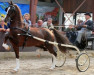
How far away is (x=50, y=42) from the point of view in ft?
24.4

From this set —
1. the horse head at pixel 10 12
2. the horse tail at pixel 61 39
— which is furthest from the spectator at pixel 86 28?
the horse head at pixel 10 12

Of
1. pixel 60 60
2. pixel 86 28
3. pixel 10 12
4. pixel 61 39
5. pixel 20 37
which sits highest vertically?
pixel 10 12

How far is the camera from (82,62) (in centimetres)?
770

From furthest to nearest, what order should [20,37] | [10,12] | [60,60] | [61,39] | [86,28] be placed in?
[60,60], [61,39], [86,28], [20,37], [10,12]

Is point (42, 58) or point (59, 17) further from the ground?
point (59, 17)

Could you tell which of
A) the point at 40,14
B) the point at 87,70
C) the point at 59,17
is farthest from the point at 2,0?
the point at 87,70

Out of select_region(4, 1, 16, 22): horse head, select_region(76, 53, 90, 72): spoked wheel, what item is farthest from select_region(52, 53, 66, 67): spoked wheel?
select_region(4, 1, 16, 22): horse head

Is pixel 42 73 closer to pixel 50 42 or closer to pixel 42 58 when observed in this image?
pixel 50 42

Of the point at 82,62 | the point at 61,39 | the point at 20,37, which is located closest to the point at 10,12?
the point at 20,37

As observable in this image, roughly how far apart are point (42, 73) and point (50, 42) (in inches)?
40.2

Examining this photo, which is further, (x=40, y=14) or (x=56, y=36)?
(x=40, y=14)

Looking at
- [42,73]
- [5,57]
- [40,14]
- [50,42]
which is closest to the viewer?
[42,73]

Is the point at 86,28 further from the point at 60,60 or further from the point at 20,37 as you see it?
the point at 20,37

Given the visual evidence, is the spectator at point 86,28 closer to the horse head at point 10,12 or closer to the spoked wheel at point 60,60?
the spoked wheel at point 60,60
